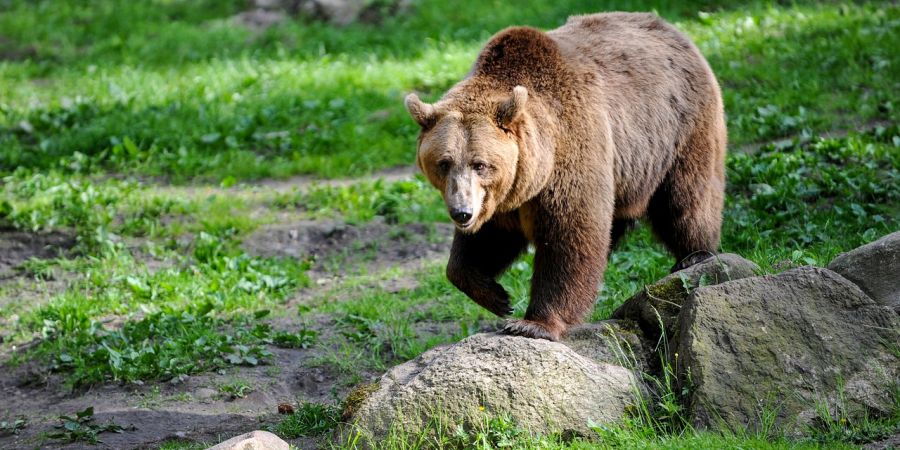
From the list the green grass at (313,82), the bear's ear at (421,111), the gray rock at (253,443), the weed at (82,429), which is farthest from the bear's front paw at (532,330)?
the green grass at (313,82)

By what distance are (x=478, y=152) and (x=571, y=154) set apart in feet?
2.25

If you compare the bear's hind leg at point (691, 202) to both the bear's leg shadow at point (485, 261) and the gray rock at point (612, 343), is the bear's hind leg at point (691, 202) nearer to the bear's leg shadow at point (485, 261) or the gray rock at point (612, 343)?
the bear's leg shadow at point (485, 261)

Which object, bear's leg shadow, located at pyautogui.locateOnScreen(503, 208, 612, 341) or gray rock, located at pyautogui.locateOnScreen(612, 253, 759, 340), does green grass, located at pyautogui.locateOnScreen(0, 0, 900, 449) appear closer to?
gray rock, located at pyautogui.locateOnScreen(612, 253, 759, 340)

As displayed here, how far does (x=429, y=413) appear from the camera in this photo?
5.16 m

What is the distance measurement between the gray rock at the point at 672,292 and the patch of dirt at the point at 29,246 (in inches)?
210

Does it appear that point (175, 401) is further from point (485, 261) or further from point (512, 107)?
point (512, 107)

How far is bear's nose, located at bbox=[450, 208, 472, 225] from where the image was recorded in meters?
5.20

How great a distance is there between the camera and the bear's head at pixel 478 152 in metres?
5.32

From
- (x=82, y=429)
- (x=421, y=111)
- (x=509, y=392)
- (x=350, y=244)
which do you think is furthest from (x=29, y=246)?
(x=509, y=392)

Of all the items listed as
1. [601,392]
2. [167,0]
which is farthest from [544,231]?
[167,0]

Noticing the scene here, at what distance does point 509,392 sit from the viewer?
514cm

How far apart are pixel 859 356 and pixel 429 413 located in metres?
2.16

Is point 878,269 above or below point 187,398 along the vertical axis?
above

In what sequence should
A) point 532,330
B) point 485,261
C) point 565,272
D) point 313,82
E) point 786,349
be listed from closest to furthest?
point 786,349 → point 532,330 → point 565,272 → point 485,261 → point 313,82
